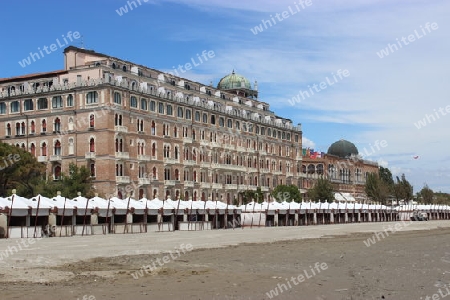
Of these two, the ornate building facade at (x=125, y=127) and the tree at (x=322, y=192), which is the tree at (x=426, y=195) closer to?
the tree at (x=322, y=192)

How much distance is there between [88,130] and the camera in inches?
3359

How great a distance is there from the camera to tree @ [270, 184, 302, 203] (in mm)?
111125

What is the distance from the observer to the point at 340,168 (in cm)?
15012

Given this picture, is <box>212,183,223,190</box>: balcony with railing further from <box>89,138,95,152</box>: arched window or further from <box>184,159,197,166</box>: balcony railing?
<box>89,138,95,152</box>: arched window

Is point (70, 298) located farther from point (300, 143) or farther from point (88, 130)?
point (300, 143)

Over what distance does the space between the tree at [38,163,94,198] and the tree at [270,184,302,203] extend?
41343 mm

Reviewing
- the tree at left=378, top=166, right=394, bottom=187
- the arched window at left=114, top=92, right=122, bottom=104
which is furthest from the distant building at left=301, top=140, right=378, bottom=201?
the arched window at left=114, top=92, right=122, bottom=104

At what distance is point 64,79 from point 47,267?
68.9 metres

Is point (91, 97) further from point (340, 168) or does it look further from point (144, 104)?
point (340, 168)

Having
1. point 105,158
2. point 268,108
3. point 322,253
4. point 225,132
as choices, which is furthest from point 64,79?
point 322,253

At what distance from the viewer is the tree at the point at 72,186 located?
73688 mm

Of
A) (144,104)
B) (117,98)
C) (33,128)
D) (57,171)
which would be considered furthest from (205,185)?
(33,128)

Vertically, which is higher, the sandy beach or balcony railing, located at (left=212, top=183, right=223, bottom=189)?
balcony railing, located at (left=212, top=183, right=223, bottom=189)

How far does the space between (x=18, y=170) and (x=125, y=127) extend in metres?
17.6
